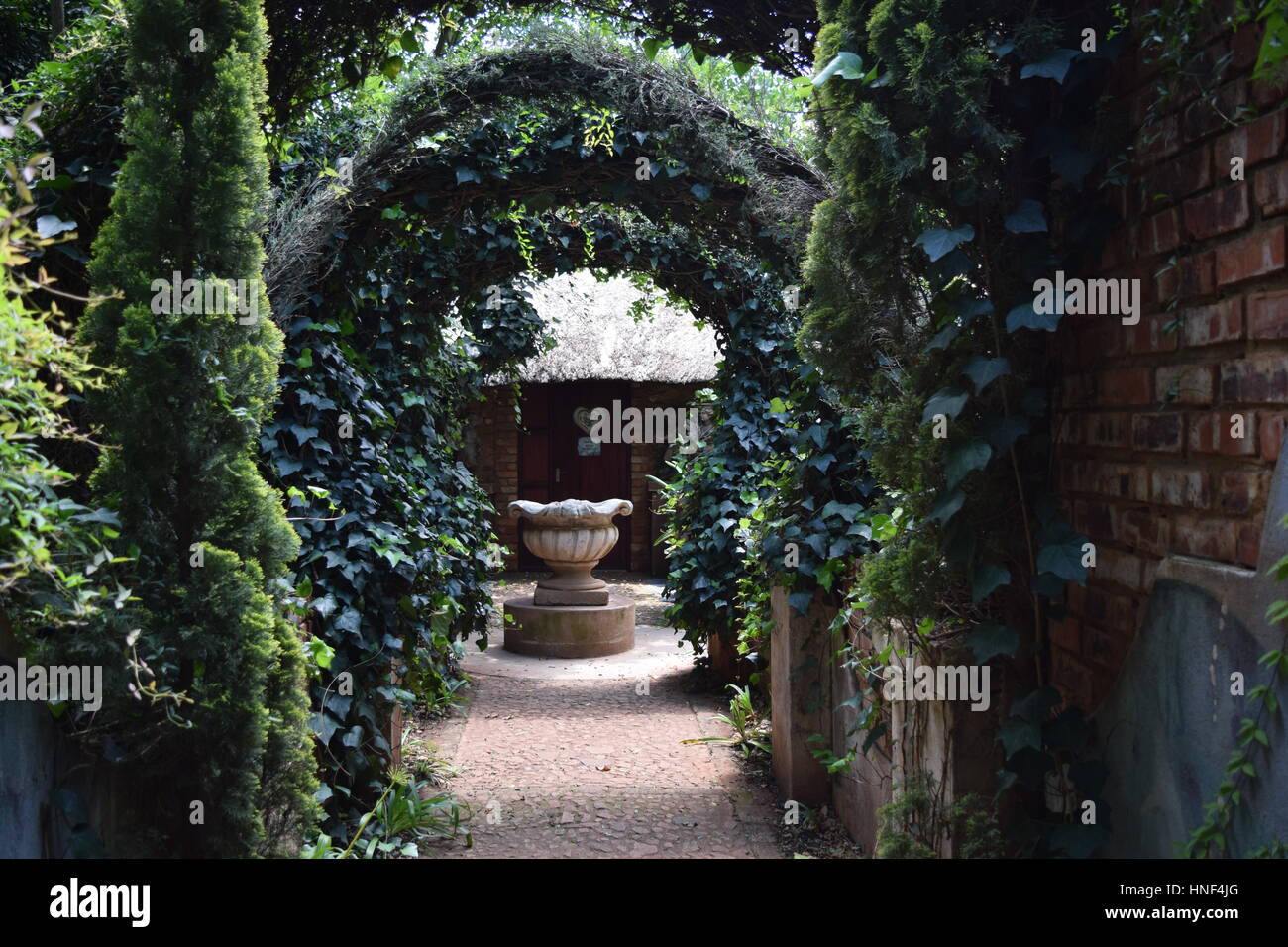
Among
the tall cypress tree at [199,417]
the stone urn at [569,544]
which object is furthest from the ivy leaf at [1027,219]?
the stone urn at [569,544]

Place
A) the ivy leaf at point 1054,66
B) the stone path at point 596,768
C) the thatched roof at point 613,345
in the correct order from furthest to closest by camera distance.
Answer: the thatched roof at point 613,345 → the stone path at point 596,768 → the ivy leaf at point 1054,66

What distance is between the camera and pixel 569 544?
852cm

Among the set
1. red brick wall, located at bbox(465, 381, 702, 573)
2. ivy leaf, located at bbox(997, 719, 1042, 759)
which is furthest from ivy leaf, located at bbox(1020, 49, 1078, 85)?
red brick wall, located at bbox(465, 381, 702, 573)

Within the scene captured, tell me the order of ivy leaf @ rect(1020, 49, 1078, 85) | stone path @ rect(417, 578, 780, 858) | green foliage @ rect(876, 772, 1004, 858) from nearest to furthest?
ivy leaf @ rect(1020, 49, 1078, 85) < green foliage @ rect(876, 772, 1004, 858) < stone path @ rect(417, 578, 780, 858)

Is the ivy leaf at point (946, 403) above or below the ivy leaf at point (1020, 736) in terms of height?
above

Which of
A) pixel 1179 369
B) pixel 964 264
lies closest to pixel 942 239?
pixel 964 264

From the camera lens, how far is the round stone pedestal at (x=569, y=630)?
8.16 metres

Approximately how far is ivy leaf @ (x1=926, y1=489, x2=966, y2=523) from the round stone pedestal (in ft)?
20.2

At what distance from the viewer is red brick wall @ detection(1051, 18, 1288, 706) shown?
5.59 feet

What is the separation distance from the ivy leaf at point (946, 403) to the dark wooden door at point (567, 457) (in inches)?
437

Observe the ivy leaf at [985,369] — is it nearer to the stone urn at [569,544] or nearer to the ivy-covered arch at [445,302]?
the ivy-covered arch at [445,302]

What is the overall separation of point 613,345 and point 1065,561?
10521 mm

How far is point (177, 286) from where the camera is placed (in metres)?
2.38

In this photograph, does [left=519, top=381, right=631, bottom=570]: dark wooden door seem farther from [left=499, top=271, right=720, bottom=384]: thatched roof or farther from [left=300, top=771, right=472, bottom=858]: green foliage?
[left=300, top=771, right=472, bottom=858]: green foliage
